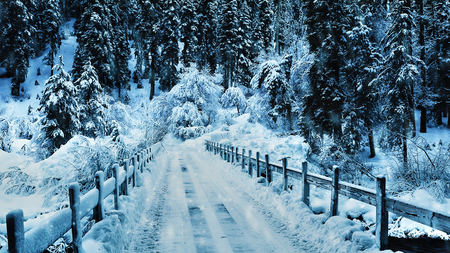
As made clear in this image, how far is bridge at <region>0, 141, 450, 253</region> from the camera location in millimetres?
3256

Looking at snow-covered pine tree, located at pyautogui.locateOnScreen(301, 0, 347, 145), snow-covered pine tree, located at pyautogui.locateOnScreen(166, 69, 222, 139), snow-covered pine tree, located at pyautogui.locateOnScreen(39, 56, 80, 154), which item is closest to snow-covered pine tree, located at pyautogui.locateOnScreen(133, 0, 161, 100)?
snow-covered pine tree, located at pyautogui.locateOnScreen(166, 69, 222, 139)

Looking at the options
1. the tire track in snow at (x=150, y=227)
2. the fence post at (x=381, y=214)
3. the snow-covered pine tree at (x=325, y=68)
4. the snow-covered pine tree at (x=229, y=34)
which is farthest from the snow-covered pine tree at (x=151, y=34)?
the fence post at (x=381, y=214)

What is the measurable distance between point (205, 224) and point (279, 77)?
27093 millimetres

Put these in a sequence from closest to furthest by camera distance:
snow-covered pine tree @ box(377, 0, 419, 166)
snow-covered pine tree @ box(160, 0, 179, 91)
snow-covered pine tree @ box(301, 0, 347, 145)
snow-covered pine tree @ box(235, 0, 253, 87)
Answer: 1. snow-covered pine tree @ box(301, 0, 347, 145)
2. snow-covered pine tree @ box(377, 0, 419, 166)
3. snow-covered pine tree @ box(160, 0, 179, 91)
4. snow-covered pine tree @ box(235, 0, 253, 87)

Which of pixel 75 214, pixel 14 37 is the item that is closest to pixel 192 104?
pixel 75 214

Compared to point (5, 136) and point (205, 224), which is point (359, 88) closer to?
point (205, 224)

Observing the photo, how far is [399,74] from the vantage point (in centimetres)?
2389

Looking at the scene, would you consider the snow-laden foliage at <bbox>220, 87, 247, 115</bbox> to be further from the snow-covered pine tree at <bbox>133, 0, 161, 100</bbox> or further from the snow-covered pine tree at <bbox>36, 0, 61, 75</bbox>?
the snow-covered pine tree at <bbox>36, 0, 61, 75</bbox>

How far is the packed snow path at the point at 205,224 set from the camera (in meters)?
5.46

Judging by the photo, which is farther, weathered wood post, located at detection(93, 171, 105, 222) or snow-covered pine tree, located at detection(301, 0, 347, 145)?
snow-covered pine tree, located at detection(301, 0, 347, 145)

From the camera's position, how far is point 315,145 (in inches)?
820

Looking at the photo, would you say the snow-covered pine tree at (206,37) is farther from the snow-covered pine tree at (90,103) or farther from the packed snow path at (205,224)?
the packed snow path at (205,224)

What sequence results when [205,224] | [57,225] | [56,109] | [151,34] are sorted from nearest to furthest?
1. [57,225]
2. [205,224]
3. [56,109]
4. [151,34]

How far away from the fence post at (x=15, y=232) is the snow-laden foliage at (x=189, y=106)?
3380 cm
